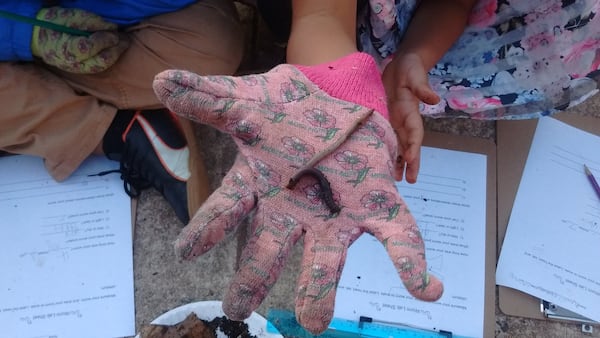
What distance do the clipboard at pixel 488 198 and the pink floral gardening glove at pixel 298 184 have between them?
49 centimetres

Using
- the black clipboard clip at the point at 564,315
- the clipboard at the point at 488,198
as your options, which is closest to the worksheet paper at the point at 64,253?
the clipboard at the point at 488,198

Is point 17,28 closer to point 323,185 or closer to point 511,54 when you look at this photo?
point 323,185

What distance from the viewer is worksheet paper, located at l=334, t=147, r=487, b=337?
1025mm

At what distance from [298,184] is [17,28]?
2.09 feet

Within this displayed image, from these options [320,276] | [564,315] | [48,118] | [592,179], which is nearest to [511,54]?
[592,179]

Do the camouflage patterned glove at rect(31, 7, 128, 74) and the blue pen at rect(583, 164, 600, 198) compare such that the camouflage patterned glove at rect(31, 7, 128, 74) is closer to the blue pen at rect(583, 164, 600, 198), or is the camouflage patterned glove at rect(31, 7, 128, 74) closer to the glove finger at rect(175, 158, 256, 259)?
the glove finger at rect(175, 158, 256, 259)

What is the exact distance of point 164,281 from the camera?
105cm

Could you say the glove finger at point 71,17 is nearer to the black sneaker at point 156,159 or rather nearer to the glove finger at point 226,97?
the black sneaker at point 156,159

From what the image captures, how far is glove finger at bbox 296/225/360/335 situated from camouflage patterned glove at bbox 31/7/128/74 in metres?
0.58

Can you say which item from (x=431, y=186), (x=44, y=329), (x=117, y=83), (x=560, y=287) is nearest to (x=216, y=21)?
(x=117, y=83)

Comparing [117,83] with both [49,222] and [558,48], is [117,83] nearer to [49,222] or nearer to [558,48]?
[49,222]

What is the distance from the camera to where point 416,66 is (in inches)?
35.2

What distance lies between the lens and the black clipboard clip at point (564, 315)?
1.04 meters

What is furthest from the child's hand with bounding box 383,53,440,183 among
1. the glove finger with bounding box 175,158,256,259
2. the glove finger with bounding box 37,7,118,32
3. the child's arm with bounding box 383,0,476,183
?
the glove finger with bounding box 37,7,118,32
